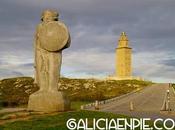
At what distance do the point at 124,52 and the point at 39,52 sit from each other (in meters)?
155

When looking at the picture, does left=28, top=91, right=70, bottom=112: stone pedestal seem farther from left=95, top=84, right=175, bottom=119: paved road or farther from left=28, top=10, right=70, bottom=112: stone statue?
left=95, top=84, right=175, bottom=119: paved road

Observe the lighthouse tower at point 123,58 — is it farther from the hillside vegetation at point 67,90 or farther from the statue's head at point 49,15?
the statue's head at point 49,15

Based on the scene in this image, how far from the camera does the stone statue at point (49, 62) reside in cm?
2123

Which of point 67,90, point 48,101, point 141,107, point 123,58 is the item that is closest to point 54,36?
point 48,101

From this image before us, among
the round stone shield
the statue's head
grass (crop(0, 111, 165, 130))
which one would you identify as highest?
the statue's head

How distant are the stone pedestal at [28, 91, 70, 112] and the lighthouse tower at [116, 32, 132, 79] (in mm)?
147715

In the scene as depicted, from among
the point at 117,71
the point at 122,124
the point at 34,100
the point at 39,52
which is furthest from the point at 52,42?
the point at 117,71

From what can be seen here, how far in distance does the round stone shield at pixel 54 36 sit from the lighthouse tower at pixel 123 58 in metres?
148

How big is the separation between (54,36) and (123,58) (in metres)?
153

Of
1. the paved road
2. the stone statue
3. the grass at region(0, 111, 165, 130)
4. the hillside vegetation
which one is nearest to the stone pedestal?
the stone statue

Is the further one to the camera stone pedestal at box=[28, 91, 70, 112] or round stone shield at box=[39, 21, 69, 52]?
round stone shield at box=[39, 21, 69, 52]

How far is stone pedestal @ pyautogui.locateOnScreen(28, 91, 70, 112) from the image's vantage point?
69.3 ft

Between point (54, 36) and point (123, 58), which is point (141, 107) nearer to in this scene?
point (54, 36)

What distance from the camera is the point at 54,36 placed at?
2133 centimetres
